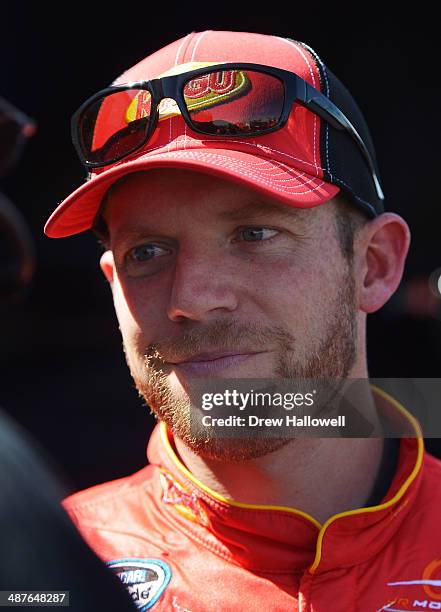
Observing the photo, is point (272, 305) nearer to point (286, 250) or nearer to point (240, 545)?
point (286, 250)

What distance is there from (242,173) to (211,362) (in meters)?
0.40

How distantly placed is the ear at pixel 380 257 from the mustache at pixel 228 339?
1.01 ft

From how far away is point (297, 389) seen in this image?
5.18ft

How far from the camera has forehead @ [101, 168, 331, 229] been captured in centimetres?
156

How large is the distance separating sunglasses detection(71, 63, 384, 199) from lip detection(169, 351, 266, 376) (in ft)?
1.54

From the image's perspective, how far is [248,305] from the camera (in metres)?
1.54

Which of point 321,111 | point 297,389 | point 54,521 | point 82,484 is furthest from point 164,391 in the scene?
point 82,484

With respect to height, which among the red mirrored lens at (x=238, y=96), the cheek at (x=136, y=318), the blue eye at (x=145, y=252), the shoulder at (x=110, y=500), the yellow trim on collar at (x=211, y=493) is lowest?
the shoulder at (x=110, y=500)

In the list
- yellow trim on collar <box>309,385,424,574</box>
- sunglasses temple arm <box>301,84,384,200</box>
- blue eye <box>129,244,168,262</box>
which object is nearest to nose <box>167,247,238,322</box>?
blue eye <box>129,244,168,262</box>

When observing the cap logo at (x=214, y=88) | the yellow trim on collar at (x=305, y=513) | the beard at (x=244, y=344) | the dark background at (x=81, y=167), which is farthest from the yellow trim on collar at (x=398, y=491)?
the dark background at (x=81, y=167)

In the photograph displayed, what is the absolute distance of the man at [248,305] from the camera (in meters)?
1.52

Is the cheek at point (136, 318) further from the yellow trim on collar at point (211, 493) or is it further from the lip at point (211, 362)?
the yellow trim on collar at point (211, 493)

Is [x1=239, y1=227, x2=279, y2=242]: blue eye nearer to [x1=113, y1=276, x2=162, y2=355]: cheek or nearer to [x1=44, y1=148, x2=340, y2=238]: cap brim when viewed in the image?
[x1=44, y1=148, x2=340, y2=238]: cap brim

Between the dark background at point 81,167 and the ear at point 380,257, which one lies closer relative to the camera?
the ear at point 380,257
